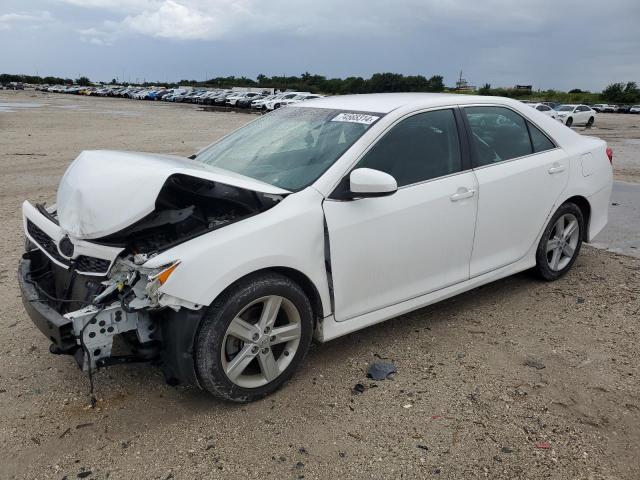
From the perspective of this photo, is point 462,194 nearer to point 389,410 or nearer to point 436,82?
point 389,410

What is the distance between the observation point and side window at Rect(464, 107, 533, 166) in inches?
160

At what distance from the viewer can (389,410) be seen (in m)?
3.11

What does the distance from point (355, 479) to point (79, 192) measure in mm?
2062

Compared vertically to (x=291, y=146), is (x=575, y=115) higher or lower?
lower

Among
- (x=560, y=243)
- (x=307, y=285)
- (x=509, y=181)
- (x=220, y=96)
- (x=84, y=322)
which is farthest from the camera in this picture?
(x=220, y=96)

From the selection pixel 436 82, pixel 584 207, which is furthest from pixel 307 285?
pixel 436 82

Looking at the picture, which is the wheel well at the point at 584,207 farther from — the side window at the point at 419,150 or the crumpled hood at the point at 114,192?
the crumpled hood at the point at 114,192

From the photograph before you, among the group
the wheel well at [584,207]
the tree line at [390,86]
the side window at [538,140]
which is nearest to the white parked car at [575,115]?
the tree line at [390,86]

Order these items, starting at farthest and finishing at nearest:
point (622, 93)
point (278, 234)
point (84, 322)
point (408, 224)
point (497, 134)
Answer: point (622, 93)
point (497, 134)
point (408, 224)
point (278, 234)
point (84, 322)

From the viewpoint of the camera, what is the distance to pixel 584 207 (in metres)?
4.97

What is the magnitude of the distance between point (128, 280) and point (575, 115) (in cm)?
3487

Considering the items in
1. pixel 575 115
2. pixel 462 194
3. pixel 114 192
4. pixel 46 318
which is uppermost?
pixel 114 192

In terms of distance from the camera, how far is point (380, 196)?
3203mm

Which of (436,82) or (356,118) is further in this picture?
(436,82)
